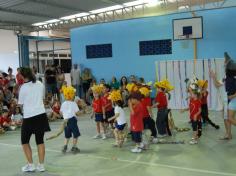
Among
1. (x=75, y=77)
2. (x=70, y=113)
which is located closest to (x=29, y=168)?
(x=70, y=113)

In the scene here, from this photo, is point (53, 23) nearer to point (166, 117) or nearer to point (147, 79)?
point (147, 79)

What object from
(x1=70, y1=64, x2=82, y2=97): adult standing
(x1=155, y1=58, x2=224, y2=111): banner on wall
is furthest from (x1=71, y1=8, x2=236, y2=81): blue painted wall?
(x1=155, y1=58, x2=224, y2=111): banner on wall

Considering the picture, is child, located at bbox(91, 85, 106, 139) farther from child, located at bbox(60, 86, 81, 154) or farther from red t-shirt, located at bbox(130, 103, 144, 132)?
red t-shirt, located at bbox(130, 103, 144, 132)

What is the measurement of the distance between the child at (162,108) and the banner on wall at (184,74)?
176 inches

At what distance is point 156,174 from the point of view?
5.28 metres

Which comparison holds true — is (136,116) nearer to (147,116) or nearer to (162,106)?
(147,116)

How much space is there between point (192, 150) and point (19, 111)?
21.4 feet

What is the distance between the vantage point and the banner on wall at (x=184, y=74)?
39.9ft

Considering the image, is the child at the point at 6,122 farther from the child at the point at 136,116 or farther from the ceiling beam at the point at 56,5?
the ceiling beam at the point at 56,5

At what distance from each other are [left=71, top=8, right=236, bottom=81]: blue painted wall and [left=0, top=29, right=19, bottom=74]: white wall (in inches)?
231

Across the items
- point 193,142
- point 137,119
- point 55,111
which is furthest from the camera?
point 55,111

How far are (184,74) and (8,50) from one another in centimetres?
1392

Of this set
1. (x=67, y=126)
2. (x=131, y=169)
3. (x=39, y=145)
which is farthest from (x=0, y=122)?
(x=131, y=169)

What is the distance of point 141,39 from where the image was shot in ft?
49.0
